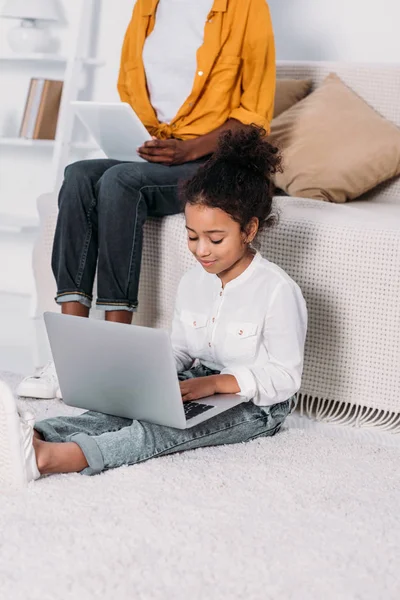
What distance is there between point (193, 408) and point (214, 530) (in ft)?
1.03

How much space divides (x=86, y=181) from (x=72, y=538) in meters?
0.97

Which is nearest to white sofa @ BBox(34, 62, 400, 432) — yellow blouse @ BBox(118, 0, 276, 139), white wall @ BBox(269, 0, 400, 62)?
yellow blouse @ BBox(118, 0, 276, 139)

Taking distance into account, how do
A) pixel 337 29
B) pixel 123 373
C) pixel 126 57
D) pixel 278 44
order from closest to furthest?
pixel 123 373 < pixel 126 57 < pixel 337 29 < pixel 278 44

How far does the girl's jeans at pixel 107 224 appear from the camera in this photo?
192 cm

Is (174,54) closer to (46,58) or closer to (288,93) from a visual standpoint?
(288,93)

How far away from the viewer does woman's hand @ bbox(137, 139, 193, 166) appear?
202 centimetres

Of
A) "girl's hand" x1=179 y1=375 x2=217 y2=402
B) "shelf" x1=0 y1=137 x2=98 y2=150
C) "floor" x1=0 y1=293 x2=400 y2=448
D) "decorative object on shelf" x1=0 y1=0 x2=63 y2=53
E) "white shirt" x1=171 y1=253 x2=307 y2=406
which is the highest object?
"decorative object on shelf" x1=0 y1=0 x2=63 y2=53

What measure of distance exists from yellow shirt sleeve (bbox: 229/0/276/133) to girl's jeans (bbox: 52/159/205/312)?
0.79 ft

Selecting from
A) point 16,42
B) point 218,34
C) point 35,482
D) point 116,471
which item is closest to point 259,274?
point 116,471

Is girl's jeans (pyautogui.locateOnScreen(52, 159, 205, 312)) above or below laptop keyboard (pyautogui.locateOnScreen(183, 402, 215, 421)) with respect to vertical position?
above

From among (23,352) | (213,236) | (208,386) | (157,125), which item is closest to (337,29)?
(157,125)

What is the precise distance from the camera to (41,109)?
3.18 metres

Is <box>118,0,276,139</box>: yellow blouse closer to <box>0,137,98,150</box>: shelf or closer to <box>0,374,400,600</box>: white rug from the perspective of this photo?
<box>0,374,400,600</box>: white rug

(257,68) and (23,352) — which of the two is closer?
(257,68)
